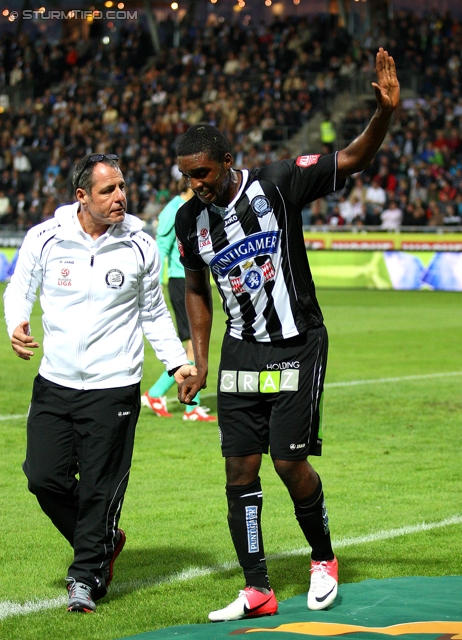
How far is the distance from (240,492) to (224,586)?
68 centimetres

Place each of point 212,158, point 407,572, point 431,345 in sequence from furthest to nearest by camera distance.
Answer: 1. point 431,345
2. point 407,572
3. point 212,158

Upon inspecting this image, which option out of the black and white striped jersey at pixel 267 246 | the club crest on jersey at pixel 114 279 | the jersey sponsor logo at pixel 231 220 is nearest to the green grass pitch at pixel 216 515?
the black and white striped jersey at pixel 267 246

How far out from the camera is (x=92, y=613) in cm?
487

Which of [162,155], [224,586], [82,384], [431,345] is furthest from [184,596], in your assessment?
[162,155]

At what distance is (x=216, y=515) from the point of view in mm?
6781

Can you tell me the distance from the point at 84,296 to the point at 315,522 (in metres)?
1.53

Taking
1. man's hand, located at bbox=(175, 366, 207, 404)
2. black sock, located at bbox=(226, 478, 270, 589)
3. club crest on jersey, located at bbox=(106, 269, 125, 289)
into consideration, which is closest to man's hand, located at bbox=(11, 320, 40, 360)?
club crest on jersey, located at bbox=(106, 269, 125, 289)

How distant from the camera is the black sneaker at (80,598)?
4867 mm

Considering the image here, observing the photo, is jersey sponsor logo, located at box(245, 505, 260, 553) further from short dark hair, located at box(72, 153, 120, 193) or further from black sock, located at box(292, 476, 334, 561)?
short dark hair, located at box(72, 153, 120, 193)

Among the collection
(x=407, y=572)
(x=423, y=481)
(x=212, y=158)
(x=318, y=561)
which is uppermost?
(x=212, y=158)

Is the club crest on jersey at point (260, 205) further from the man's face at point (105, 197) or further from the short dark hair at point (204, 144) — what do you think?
the man's face at point (105, 197)

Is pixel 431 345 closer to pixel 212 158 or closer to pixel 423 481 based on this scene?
pixel 423 481

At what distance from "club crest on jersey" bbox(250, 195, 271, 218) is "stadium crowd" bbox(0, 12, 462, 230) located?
23.8 meters

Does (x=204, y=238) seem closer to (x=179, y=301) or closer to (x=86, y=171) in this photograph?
(x=86, y=171)
